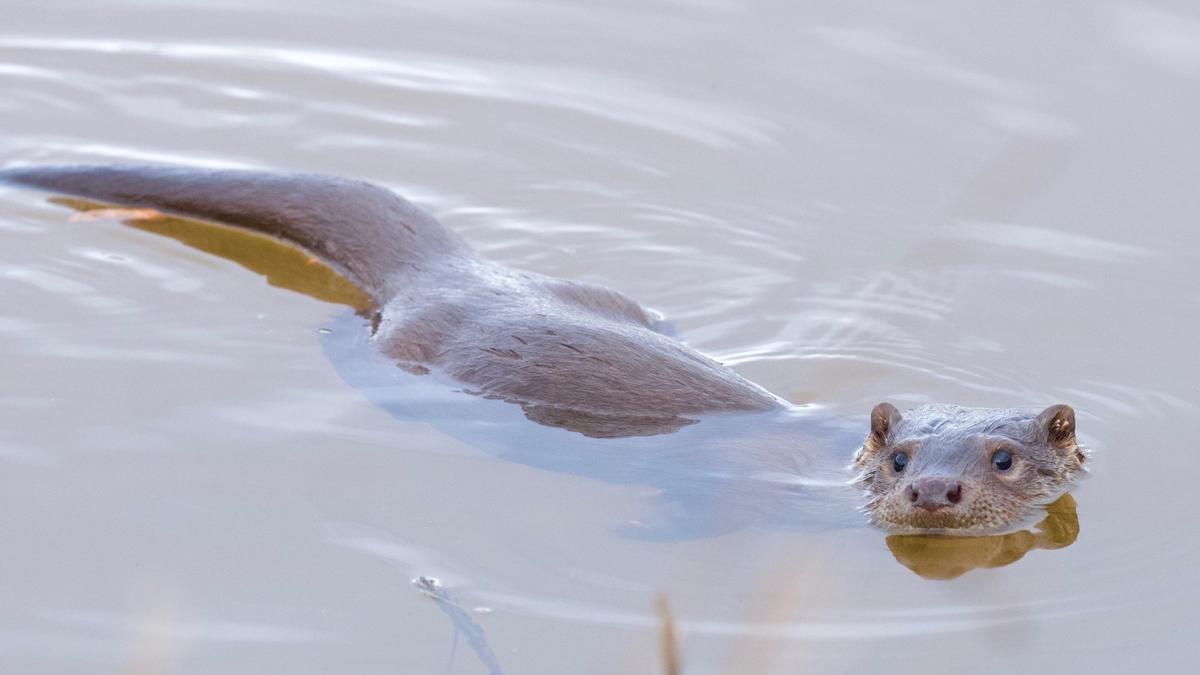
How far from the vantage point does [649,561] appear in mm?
4648

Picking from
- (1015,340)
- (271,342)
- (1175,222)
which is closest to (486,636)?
(271,342)

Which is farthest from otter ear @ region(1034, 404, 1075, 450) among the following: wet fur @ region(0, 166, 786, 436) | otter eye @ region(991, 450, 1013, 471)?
wet fur @ region(0, 166, 786, 436)

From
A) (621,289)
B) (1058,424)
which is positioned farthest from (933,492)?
(621,289)

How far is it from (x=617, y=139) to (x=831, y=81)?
112 centimetres

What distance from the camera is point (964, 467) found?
4.87m

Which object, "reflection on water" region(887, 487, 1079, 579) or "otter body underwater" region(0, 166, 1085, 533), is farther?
"otter body underwater" region(0, 166, 1085, 533)

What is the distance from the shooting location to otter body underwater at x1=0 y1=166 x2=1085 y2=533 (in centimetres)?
495

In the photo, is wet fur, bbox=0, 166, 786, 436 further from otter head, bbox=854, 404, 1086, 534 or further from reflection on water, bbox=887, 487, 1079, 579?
reflection on water, bbox=887, 487, 1079, 579

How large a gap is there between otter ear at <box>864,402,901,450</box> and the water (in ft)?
A: 1.03

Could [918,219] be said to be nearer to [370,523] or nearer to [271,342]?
[271,342]

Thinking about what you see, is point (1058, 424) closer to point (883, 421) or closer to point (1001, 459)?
point (1001, 459)

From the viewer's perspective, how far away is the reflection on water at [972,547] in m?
4.84

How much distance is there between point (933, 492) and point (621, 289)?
214 cm

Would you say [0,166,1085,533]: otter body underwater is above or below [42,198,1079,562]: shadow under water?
above
